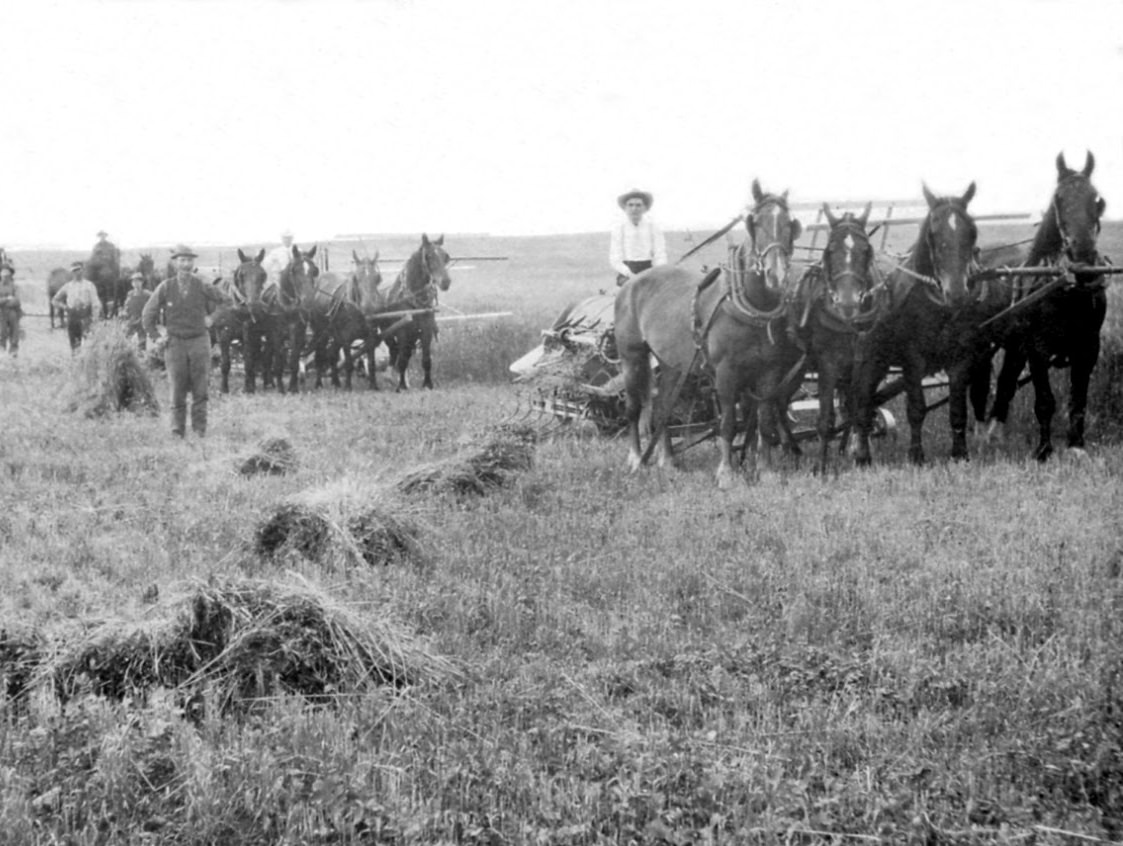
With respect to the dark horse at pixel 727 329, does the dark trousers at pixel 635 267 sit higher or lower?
higher

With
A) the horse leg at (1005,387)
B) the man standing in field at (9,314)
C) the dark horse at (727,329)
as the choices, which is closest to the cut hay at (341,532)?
the dark horse at (727,329)

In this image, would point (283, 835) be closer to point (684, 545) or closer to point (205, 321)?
point (684, 545)

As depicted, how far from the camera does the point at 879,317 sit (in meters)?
10.3

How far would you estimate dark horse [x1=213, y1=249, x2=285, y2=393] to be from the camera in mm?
19578

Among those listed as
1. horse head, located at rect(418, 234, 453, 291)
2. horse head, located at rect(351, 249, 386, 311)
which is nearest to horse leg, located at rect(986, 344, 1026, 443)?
horse head, located at rect(418, 234, 453, 291)

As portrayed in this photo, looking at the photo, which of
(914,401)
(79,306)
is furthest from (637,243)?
(79,306)

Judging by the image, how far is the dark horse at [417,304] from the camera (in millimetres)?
19688

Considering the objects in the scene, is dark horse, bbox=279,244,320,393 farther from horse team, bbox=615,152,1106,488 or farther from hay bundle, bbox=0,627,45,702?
hay bundle, bbox=0,627,45,702

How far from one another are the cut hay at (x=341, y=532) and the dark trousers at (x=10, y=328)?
22.3 meters

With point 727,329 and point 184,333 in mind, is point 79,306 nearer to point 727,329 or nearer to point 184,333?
point 184,333

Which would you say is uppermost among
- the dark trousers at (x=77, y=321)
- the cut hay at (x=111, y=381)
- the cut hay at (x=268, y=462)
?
the dark trousers at (x=77, y=321)

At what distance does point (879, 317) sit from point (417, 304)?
36.0 feet

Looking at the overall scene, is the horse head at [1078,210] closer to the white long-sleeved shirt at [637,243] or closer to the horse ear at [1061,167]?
the horse ear at [1061,167]

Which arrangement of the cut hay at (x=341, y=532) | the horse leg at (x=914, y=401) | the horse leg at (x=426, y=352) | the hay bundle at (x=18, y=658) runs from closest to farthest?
the hay bundle at (x=18, y=658)
the cut hay at (x=341, y=532)
the horse leg at (x=914, y=401)
the horse leg at (x=426, y=352)
